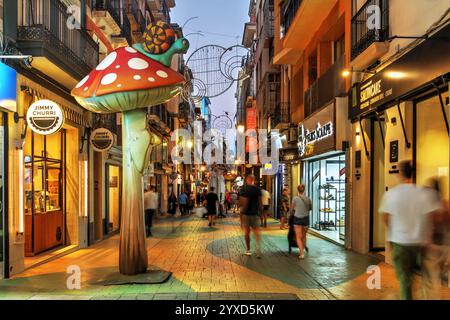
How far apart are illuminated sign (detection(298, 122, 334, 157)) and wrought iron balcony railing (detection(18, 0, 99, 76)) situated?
7.55 meters

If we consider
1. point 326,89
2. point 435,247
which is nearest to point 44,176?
point 326,89

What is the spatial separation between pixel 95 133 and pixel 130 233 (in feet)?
21.3

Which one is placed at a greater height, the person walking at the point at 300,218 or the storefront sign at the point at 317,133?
the storefront sign at the point at 317,133

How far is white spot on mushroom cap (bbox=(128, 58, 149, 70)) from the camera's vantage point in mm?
9289

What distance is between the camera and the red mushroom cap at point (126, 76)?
911cm

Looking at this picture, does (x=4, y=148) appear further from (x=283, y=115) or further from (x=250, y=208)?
(x=283, y=115)

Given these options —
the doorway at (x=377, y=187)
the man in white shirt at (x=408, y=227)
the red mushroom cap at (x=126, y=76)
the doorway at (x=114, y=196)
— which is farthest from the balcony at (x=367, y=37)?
the doorway at (x=114, y=196)

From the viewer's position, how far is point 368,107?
1266 centimetres

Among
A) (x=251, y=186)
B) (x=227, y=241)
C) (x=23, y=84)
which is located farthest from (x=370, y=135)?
(x=23, y=84)

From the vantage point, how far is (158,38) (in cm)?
982

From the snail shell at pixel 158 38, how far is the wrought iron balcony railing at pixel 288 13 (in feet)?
34.9

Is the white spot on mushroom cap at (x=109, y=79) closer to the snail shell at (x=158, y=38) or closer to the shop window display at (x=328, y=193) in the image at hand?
the snail shell at (x=158, y=38)

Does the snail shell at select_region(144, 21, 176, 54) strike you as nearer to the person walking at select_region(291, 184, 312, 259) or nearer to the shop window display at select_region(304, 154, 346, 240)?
the person walking at select_region(291, 184, 312, 259)

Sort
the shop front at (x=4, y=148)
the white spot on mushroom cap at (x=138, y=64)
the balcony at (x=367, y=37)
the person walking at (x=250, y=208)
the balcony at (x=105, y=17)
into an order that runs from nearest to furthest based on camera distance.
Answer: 1. the white spot on mushroom cap at (x=138, y=64)
2. the shop front at (x=4, y=148)
3. the balcony at (x=367, y=37)
4. the person walking at (x=250, y=208)
5. the balcony at (x=105, y=17)
